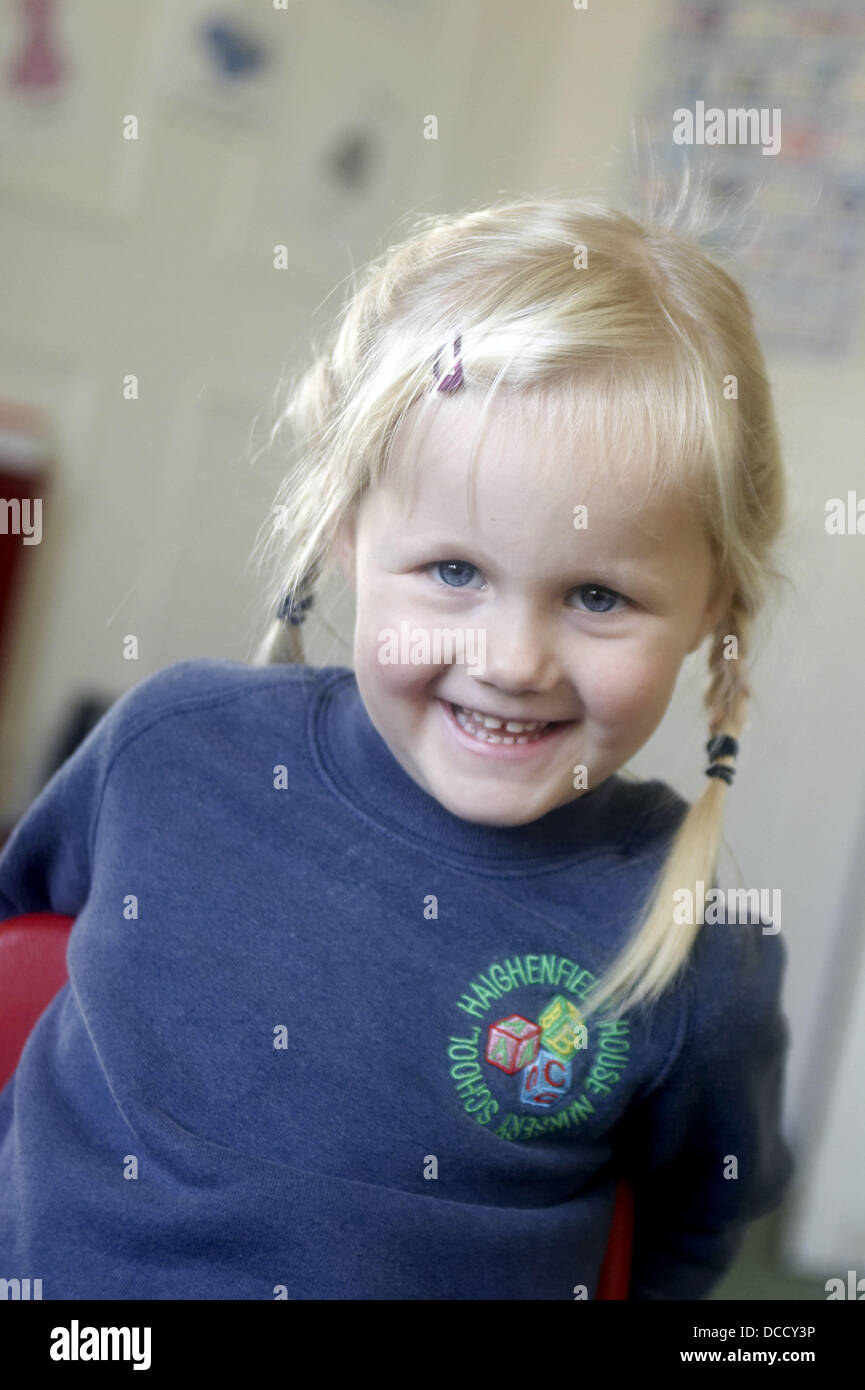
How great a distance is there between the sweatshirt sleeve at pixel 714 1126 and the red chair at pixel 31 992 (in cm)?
3

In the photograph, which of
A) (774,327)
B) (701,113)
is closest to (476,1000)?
(774,327)

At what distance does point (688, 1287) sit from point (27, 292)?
1561 mm

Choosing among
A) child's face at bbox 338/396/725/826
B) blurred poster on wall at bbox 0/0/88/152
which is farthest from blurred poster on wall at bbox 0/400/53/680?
child's face at bbox 338/396/725/826

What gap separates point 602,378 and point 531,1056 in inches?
11.5

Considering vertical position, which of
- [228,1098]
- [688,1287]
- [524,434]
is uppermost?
[524,434]

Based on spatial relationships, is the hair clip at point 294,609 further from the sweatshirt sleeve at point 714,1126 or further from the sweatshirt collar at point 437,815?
the sweatshirt sleeve at point 714,1126

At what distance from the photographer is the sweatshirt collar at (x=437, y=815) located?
2.08 ft

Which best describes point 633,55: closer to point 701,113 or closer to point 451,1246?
point 701,113

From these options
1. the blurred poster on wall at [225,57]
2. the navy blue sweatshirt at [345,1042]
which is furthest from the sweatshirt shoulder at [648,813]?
the blurred poster on wall at [225,57]

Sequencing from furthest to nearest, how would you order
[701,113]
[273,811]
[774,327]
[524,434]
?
[701,113] < [774,327] < [273,811] < [524,434]

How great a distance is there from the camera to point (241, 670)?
27.5 inches

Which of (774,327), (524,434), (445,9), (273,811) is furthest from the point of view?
(445,9)

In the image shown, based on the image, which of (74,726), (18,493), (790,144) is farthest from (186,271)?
(790,144)

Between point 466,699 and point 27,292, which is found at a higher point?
point 27,292
